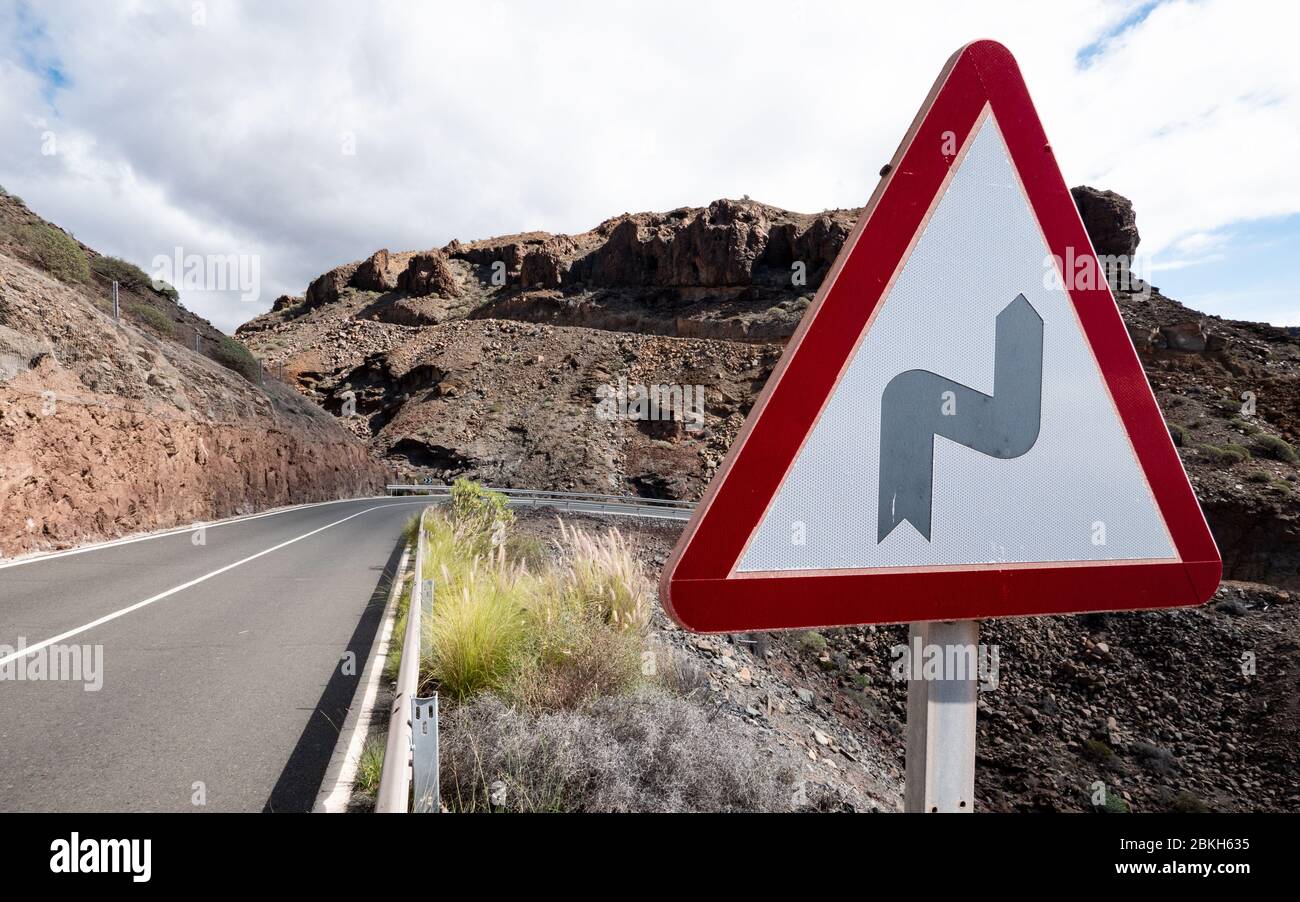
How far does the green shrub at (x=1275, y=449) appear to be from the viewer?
25.7 m

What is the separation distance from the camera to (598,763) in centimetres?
333

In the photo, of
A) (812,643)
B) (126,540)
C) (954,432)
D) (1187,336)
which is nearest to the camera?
(954,432)

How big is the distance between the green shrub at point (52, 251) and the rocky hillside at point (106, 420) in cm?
6

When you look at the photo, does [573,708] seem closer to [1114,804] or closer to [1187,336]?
[1114,804]

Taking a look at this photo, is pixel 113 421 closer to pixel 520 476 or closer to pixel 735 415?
pixel 520 476

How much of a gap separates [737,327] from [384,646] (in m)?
46.8

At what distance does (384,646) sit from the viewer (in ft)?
20.5

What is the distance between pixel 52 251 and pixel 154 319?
141 inches

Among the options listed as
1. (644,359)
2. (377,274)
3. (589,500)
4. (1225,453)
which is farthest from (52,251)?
(377,274)

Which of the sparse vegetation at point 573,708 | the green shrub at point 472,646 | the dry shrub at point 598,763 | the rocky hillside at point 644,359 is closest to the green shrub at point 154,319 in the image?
the rocky hillside at point 644,359

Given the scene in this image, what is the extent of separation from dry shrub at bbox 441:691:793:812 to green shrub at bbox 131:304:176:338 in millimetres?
28277
